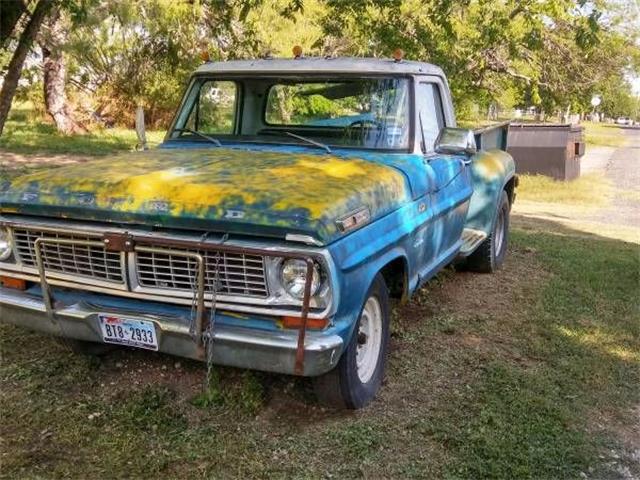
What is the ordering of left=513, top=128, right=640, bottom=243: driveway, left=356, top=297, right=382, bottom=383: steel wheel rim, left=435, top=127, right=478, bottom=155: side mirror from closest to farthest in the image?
1. left=356, top=297, right=382, bottom=383: steel wheel rim
2. left=435, top=127, right=478, bottom=155: side mirror
3. left=513, top=128, right=640, bottom=243: driveway

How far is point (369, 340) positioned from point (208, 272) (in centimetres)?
115

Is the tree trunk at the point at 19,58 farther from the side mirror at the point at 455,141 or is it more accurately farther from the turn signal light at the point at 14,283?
the side mirror at the point at 455,141

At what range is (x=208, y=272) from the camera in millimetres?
3275

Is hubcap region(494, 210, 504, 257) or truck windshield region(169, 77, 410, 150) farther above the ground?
truck windshield region(169, 77, 410, 150)

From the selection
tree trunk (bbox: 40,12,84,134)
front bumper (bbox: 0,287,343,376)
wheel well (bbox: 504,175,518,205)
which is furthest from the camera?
tree trunk (bbox: 40,12,84,134)

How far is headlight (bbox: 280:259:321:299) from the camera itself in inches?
126

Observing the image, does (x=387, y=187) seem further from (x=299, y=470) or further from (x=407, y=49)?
(x=407, y=49)

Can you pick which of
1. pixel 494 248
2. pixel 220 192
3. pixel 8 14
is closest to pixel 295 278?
pixel 220 192

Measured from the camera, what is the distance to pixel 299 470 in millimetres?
3248

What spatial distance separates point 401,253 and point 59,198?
1890 millimetres

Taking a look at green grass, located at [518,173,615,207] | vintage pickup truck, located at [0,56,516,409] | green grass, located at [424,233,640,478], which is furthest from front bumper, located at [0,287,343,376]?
green grass, located at [518,173,615,207]

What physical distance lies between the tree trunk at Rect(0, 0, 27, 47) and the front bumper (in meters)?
3.46

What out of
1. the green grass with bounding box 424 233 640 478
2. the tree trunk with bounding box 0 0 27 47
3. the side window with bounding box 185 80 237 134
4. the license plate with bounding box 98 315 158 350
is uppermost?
the tree trunk with bounding box 0 0 27 47

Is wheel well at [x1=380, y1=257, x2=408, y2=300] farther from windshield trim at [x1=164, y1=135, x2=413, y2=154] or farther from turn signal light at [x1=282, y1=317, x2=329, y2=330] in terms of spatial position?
turn signal light at [x1=282, y1=317, x2=329, y2=330]
